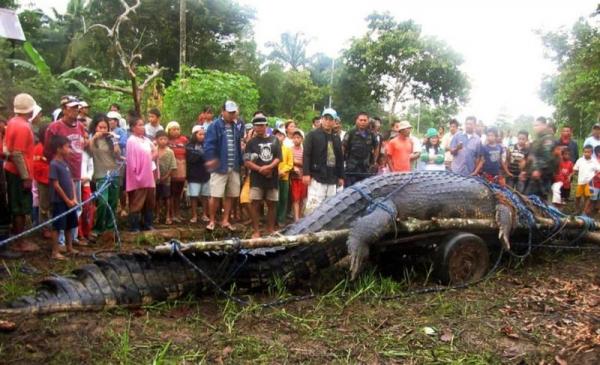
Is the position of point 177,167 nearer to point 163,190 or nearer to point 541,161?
point 163,190

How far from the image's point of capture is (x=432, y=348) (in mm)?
3145

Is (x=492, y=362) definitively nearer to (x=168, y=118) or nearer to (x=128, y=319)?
A: (x=128, y=319)

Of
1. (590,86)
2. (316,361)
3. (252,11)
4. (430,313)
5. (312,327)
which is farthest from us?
(252,11)

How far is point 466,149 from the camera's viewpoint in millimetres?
8242

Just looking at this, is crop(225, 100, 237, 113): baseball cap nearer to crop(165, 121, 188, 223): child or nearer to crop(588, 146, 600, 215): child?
crop(165, 121, 188, 223): child

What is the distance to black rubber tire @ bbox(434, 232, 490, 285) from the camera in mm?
4379

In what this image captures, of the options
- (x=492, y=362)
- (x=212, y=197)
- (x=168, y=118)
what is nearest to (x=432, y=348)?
(x=492, y=362)

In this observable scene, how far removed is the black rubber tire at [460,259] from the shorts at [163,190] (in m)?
3.81

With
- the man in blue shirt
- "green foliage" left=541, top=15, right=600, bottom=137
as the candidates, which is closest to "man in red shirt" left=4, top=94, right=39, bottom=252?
the man in blue shirt

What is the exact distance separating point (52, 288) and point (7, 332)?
0.35 m

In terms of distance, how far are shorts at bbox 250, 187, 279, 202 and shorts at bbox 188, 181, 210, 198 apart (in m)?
1.12

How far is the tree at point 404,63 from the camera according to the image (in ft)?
80.2

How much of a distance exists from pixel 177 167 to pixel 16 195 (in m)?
2.19

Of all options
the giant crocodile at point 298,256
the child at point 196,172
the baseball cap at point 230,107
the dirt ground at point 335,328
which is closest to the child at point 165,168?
the child at point 196,172
